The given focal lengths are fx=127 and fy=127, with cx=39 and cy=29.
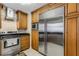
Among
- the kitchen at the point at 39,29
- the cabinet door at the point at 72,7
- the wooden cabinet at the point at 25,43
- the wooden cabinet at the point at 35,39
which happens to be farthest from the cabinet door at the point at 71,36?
the wooden cabinet at the point at 25,43

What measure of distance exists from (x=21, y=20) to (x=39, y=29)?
0.90ft

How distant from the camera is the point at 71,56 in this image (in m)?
1.59

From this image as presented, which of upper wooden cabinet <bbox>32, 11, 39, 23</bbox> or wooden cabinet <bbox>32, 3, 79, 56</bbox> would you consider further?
upper wooden cabinet <bbox>32, 11, 39, 23</bbox>

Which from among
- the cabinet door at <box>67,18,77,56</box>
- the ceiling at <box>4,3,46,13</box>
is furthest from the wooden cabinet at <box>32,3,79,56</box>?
the ceiling at <box>4,3,46,13</box>

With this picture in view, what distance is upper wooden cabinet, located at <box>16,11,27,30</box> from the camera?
1.67 m

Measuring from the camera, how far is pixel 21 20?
1679 mm

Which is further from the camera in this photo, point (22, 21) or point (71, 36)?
point (22, 21)

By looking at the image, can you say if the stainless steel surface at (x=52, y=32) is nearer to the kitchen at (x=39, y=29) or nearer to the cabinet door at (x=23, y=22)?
the kitchen at (x=39, y=29)

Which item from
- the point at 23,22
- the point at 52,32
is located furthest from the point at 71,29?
the point at 23,22

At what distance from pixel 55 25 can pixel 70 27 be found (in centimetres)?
19

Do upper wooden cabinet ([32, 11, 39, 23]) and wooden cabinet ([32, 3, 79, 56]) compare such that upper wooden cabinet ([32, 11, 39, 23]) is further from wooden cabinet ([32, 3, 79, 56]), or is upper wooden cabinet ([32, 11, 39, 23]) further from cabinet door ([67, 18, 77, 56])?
cabinet door ([67, 18, 77, 56])

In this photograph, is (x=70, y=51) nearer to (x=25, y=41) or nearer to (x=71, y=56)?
(x=71, y=56)

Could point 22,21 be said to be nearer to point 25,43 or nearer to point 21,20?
point 21,20

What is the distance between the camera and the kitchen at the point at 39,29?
5.11 feet
